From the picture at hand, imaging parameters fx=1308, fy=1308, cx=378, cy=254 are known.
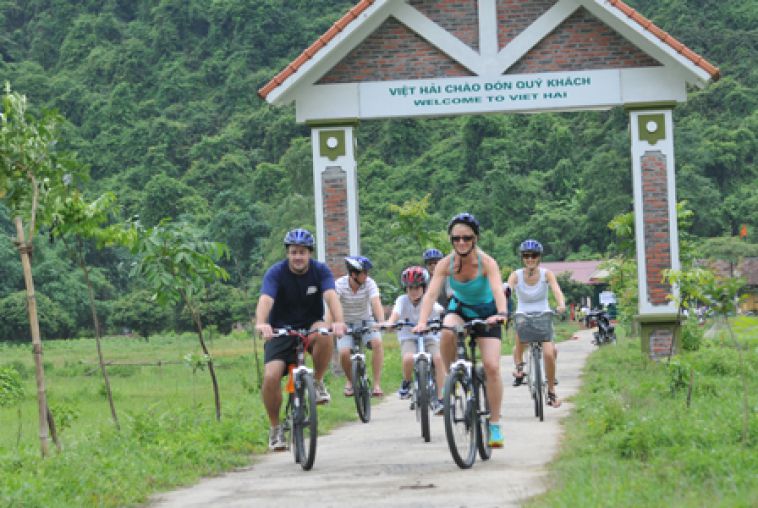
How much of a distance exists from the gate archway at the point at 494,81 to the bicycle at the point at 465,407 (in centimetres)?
1030

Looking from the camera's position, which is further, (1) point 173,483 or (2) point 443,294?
(2) point 443,294

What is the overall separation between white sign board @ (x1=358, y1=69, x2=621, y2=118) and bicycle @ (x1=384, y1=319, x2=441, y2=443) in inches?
285

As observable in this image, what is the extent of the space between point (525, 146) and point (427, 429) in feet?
246

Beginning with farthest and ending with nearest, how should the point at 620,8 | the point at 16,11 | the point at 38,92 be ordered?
the point at 16,11 → the point at 38,92 → the point at 620,8

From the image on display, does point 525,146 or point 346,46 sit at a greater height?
point 525,146

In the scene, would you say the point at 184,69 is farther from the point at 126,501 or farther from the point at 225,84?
the point at 126,501

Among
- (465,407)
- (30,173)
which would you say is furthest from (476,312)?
(30,173)

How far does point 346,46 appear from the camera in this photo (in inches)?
781

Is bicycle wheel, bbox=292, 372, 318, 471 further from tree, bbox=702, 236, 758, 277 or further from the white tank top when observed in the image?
tree, bbox=702, 236, 758, 277

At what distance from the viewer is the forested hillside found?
7475 cm

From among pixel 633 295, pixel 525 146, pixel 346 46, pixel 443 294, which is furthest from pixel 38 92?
pixel 443 294

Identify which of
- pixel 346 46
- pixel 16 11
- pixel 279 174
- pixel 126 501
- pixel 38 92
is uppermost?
pixel 16 11

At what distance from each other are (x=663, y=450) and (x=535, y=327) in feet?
15.0

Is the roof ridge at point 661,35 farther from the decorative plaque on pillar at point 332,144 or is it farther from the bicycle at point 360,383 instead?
the bicycle at point 360,383
